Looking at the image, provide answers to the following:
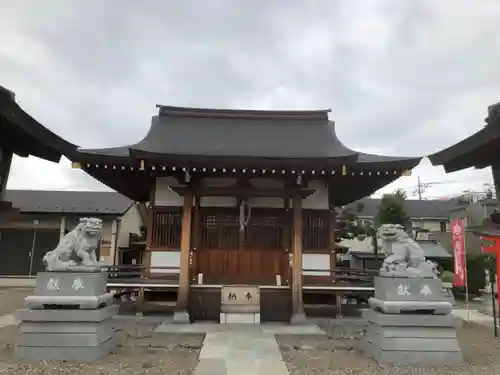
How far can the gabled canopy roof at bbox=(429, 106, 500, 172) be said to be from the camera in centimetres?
616

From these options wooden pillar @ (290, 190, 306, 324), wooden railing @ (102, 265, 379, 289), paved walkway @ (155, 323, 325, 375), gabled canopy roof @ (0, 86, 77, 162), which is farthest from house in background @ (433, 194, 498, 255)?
gabled canopy roof @ (0, 86, 77, 162)

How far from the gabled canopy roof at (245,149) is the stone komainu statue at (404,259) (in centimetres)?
247

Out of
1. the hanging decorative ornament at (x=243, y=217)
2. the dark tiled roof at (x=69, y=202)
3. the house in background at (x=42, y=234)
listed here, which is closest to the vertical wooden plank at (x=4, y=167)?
the hanging decorative ornament at (x=243, y=217)

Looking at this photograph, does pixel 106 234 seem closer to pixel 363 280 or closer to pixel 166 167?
pixel 166 167

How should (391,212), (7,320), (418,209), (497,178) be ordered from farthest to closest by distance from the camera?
1. (418,209)
2. (391,212)
3. (7,320)
4. (497,178)

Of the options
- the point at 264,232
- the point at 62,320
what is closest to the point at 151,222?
the point at 264,232

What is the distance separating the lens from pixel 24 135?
5551 mm

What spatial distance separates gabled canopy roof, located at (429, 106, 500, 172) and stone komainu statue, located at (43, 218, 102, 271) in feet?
21.7

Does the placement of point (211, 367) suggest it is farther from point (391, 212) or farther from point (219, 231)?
point (391, 212)

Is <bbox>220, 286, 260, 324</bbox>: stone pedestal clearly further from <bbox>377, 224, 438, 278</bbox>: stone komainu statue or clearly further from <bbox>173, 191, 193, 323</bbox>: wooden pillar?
<bbox>377, 224, 438, 278</bbox>: stone komainu statue

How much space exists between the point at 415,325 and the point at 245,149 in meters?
6.67

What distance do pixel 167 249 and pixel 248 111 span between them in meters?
5.50

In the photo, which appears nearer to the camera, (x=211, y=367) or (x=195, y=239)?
(x=211, y=367)

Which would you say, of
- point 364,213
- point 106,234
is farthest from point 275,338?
point 364,213
